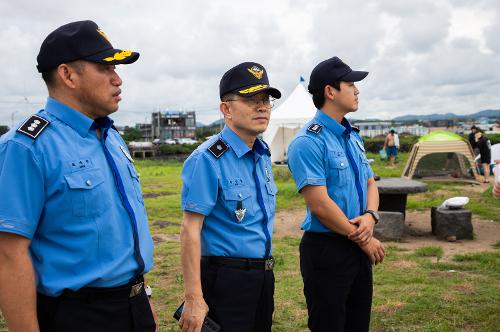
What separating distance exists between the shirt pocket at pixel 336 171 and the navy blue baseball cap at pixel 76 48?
1440mm

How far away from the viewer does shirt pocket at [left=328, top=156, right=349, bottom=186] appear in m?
3.01

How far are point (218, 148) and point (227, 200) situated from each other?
0.94 ft

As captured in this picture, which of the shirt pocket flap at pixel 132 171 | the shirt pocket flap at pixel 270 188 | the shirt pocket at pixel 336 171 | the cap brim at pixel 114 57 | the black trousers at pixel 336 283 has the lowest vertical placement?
the black trousers at pixel 336 283

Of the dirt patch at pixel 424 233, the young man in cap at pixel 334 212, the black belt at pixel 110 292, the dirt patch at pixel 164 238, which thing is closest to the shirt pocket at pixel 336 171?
the young man in cap at pixel 334 212

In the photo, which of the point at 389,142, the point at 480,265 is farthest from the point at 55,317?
the point at 389,142

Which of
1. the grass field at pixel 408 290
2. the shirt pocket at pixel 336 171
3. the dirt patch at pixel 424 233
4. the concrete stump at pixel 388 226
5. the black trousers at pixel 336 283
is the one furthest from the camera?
the concrete stump at pixel 388 226

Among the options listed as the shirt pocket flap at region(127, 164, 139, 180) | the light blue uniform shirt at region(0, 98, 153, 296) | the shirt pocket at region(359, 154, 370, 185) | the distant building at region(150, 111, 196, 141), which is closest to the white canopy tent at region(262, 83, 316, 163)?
the shirt pocket at region(359, 154, 370, 185)

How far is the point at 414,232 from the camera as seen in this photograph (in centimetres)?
820

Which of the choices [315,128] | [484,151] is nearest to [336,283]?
[315,128]

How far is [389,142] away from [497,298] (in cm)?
1682

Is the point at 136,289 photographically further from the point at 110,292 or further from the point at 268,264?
the point at 268,264

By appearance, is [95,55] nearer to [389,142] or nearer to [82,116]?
[82,116]

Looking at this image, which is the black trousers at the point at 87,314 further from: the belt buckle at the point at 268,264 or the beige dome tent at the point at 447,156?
the beige dome tent at the point at 447,156

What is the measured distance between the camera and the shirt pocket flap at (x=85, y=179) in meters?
1.86
